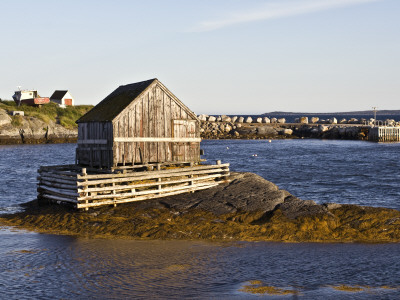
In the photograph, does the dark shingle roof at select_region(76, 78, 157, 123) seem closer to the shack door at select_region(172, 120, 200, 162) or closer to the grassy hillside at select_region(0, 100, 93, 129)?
the shack door at select_region(172, 120, 200, 162)

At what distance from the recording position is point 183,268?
573 inches

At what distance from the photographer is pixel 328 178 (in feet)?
140

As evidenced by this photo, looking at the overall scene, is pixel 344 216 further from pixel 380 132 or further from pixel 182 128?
pixel 380 132

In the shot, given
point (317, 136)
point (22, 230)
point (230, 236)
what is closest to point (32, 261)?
point (22, 230)

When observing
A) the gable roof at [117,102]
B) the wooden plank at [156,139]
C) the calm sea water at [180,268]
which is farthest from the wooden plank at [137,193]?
the gable roof at [117,102]

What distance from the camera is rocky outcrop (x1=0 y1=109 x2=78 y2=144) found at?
10231 cm

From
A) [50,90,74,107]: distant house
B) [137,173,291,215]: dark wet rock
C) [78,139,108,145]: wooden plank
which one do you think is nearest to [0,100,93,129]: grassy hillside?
[50,90,74,107]: distant house

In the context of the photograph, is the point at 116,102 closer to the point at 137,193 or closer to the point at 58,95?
the point at 137,193

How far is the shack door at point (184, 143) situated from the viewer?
2648 cm

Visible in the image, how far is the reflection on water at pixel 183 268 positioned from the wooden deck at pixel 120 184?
122 inches

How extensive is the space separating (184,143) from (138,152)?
2905mm

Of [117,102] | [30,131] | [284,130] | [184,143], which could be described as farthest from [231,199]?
[284,130]

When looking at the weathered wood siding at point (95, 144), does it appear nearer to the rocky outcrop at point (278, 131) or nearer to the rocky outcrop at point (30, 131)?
the rocky outcrop at point (30, 131)

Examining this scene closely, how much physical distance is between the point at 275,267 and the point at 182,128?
13214 mm
